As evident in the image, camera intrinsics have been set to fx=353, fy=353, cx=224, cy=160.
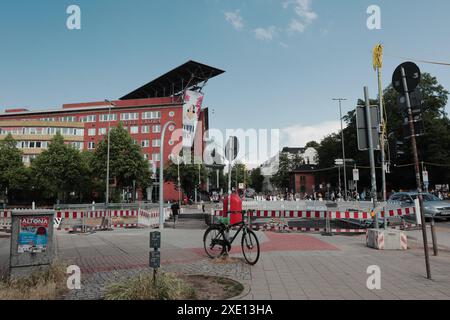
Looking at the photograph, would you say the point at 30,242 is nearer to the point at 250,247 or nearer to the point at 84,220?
the point at 250,247

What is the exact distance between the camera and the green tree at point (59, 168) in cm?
4944

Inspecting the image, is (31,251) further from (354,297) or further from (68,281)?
(354,297)

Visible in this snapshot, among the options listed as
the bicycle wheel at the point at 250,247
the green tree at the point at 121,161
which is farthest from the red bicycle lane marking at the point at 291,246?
the green tree at the point at 121,161

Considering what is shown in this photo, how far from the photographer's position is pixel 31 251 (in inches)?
242

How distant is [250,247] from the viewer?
7938 mm

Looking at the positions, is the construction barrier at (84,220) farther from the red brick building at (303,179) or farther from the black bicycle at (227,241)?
the red brick building at (303,179)

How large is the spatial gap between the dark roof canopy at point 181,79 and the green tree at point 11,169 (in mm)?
34575

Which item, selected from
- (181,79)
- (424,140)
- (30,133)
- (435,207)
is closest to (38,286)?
(435,207)

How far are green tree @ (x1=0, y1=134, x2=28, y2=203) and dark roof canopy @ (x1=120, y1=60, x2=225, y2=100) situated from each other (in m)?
34.6

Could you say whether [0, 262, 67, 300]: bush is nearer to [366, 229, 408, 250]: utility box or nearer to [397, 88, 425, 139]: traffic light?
[397, 88, 425, 139]: traffic light

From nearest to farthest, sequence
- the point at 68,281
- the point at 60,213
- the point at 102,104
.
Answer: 1. the point at 68,281
2. the point at 60,213
3. the point at 102,104

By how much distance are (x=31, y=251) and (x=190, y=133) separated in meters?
72.9
